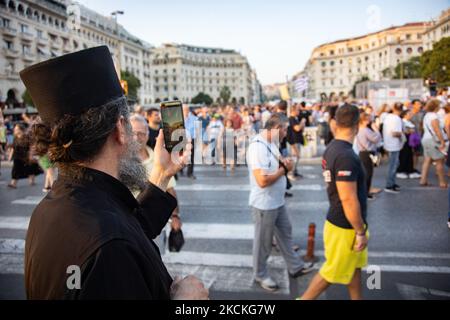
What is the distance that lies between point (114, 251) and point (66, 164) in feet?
1.55

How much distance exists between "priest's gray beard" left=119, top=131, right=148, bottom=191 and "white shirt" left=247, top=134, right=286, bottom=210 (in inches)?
80.6

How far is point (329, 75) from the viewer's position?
326ft

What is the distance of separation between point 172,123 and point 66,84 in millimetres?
543

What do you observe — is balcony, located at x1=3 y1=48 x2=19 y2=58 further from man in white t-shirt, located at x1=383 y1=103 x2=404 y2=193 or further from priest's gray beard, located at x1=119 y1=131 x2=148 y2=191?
man in white t-shirt, located at x1=383 y1=103 x2=404 y2=193

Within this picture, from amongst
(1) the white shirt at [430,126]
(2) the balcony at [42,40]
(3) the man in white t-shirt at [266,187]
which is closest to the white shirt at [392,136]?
(1) the white shirt at [430,126]

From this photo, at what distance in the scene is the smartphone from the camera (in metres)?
1.61

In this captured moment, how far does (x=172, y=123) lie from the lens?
1.64 metres

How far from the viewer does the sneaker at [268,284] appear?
3.64m

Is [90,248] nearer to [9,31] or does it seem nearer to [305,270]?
[305,270]

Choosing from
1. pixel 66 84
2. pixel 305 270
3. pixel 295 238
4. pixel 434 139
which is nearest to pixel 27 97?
pixel 295 238

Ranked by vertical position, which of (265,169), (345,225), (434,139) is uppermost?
(434,139)

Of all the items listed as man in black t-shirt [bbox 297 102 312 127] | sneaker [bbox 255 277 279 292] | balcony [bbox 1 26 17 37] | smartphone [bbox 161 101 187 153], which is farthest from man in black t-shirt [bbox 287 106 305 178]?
smartphone [bbox 161 101 187 153]

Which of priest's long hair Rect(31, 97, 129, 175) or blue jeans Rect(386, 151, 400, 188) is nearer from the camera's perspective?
priest's long hair Rect(31, 97, 129, 175)
